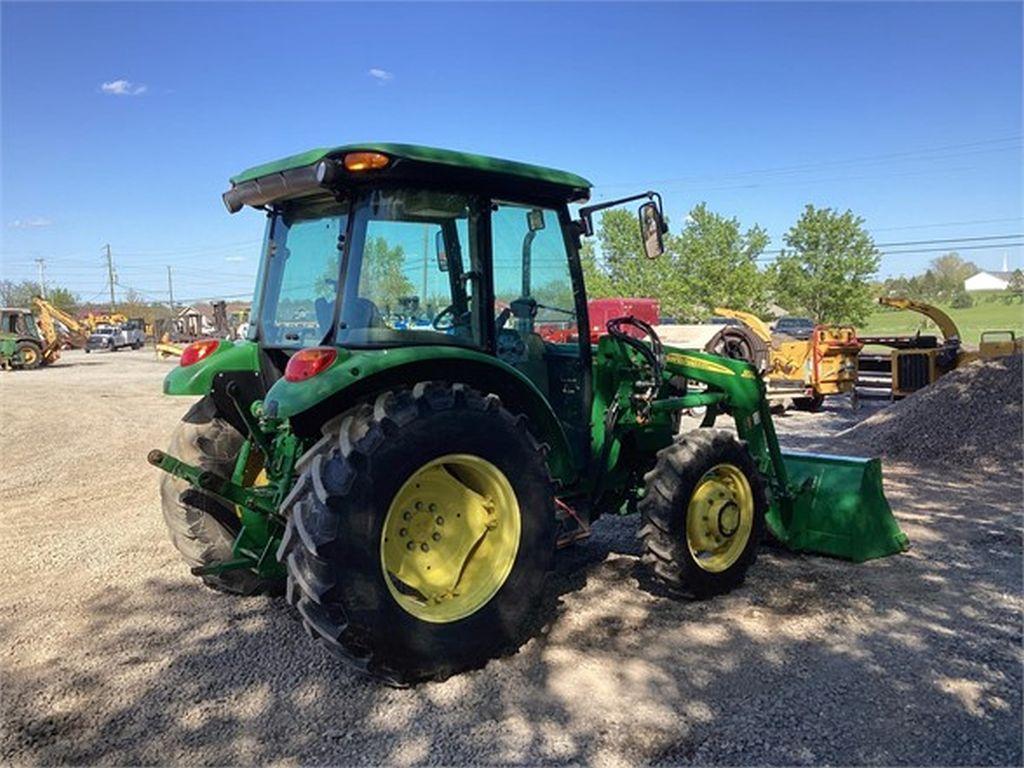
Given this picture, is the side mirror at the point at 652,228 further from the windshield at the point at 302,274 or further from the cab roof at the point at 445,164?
the windshield at the point at 302,274

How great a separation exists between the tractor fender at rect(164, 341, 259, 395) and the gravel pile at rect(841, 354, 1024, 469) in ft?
24.3

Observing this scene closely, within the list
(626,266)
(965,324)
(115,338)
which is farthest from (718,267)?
(115,338)

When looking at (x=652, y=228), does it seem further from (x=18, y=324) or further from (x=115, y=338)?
(x=115, y=338)

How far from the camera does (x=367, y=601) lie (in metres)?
3.38

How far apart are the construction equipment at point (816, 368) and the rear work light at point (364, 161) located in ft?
42.5

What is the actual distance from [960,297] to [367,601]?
87.8 meters

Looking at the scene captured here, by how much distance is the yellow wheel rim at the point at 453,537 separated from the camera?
3.73 meters

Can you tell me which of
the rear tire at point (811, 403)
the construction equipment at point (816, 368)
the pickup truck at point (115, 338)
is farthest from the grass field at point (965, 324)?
the pickup truck at point (115, 338)

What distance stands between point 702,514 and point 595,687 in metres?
1.50

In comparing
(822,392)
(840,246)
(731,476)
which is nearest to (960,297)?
(840,246)

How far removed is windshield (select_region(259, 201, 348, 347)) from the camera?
4.09 metres

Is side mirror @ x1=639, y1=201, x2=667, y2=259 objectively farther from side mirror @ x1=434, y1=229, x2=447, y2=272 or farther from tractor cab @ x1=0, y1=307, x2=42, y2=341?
tractor cab @ x1=0, y1=307, x2=42, y2=341

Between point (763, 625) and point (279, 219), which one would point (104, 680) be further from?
point (763, 625)

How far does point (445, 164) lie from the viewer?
3.90m
